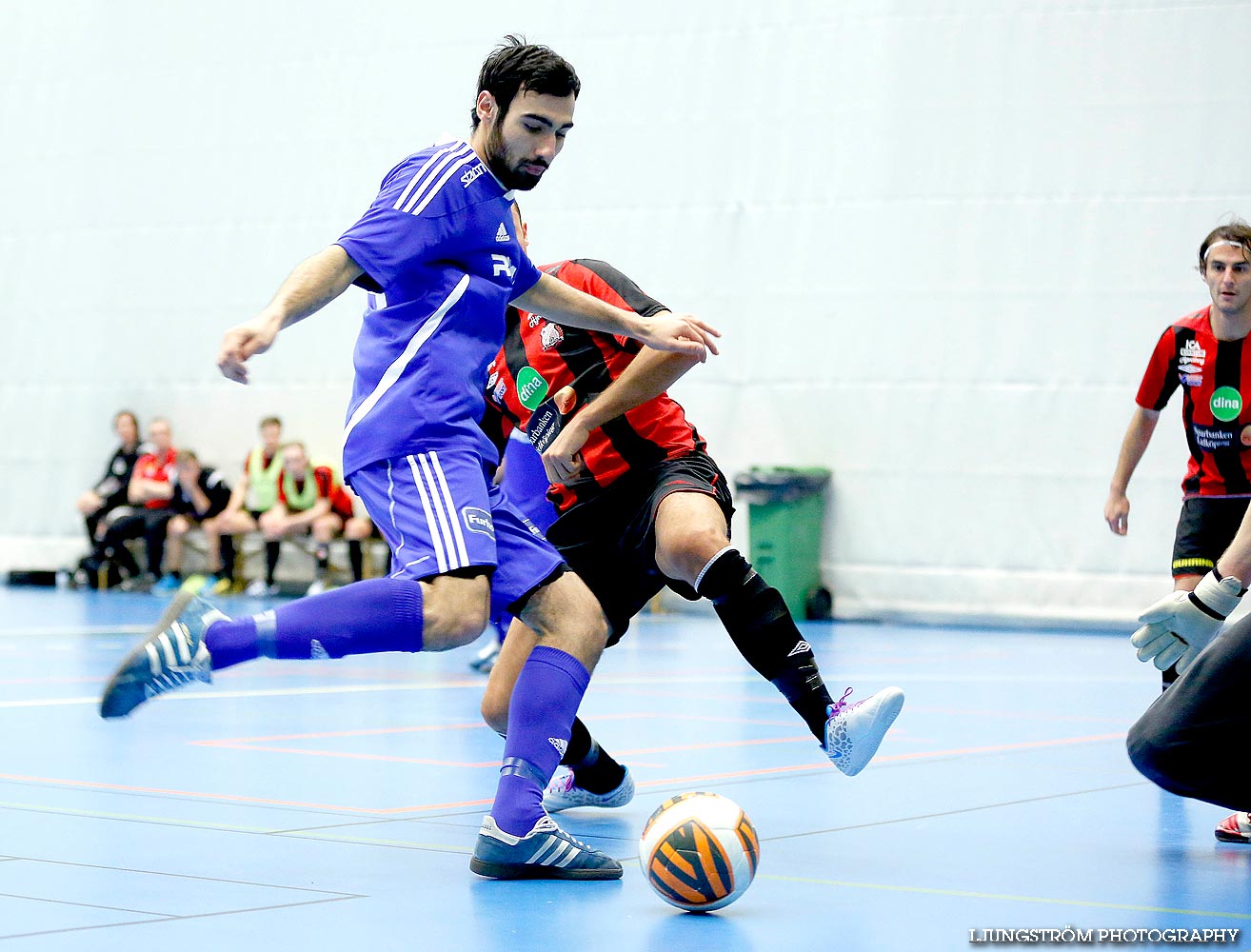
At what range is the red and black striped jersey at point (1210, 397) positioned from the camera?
6016mm

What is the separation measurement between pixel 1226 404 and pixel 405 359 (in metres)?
3.26

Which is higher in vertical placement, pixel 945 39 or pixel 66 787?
pixel 945 39

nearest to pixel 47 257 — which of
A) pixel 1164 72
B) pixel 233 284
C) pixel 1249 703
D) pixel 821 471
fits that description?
pixel 233 284

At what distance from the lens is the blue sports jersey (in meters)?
4.12

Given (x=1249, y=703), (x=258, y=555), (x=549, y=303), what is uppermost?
(x=549, y=303)

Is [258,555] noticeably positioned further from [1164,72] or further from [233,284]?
[1164,72]

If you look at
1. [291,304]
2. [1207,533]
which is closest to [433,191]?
[291,304]

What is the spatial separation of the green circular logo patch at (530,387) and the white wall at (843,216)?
31.4ft

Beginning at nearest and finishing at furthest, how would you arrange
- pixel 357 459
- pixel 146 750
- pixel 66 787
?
pixel 357 459, pixel 66 787, pixel 146 750

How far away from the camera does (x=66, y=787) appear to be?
17.4 ft

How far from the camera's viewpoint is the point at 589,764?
507 cm

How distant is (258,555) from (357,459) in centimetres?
1419

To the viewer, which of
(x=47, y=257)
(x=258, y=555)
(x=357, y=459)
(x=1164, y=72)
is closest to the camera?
(x=357, y=459)

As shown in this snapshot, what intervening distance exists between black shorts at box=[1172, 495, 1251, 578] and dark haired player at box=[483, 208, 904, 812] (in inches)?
68.8
